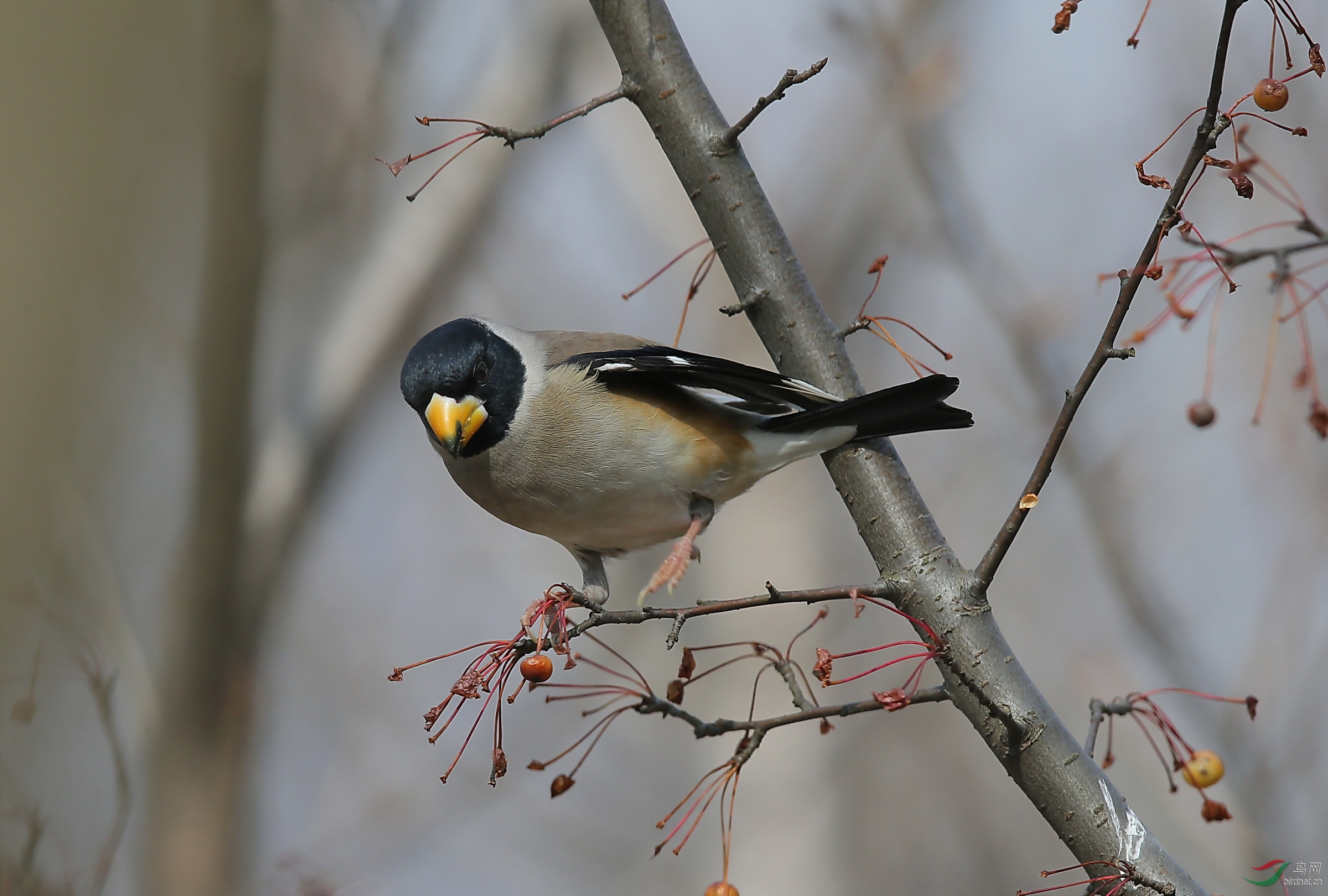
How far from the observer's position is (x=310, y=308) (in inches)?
270

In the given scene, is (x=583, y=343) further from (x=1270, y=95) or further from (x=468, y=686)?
(x=1270, y=95)

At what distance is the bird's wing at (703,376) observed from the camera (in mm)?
2881

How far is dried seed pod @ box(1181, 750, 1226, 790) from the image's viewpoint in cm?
264

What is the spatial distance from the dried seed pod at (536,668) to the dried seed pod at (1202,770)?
173 cm

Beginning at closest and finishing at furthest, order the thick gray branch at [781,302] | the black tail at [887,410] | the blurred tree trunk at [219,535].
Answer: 1. the thick gray branch at [781,302]
2. the black tail at [887,410]
3. the blurred tree trunk at [219,535]

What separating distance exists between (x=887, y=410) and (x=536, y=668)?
1.27m

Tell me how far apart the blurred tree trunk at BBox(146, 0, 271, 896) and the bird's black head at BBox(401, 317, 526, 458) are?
3.12 m

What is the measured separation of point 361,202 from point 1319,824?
25.2ft

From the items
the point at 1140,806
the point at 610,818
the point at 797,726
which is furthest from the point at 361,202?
the point at 1140,806

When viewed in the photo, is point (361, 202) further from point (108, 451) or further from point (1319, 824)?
point (1319, 824)

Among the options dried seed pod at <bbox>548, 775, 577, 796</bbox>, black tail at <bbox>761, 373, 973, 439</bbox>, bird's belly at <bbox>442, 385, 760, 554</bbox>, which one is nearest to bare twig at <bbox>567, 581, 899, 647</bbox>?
dried seed pod at <bbox>548, 775, 577, 796</bbox>

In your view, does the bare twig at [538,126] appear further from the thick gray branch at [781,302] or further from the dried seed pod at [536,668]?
the dried seed pod at [536,668]

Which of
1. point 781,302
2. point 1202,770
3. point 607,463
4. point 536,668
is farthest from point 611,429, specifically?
point 1202,770

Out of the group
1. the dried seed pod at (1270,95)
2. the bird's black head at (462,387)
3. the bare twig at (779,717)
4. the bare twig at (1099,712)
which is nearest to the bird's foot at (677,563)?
the bare twig at (779,717)
